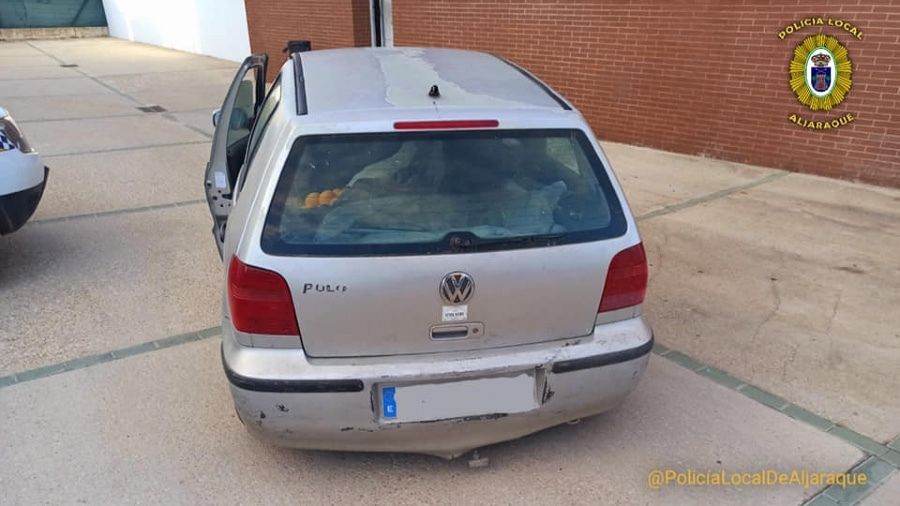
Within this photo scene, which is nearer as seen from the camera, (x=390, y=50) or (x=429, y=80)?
(x=429, y=80)

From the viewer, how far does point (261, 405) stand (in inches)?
87.8

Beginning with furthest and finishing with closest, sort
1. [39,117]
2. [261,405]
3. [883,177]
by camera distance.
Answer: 1. [39,117]
2. [883,177]
3. [261,405]

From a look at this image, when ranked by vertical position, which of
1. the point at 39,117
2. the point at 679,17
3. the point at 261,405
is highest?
the point at 679,17

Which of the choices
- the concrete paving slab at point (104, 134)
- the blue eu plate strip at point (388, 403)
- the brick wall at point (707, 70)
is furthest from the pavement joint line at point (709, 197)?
the concrete paving slab at point (104, 134)

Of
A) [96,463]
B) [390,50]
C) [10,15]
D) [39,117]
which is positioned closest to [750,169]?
[390,50]

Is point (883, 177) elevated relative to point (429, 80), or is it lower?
lower

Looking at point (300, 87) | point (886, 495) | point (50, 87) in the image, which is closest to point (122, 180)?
point (300, 87)

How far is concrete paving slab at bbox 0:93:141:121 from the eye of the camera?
10125 millimetres

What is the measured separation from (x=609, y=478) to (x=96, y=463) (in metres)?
2.04

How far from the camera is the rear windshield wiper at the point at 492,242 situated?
2.19 meters

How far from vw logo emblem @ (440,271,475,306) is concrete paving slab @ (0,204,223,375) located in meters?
2.08

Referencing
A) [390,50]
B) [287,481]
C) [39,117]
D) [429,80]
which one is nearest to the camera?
[287,481]

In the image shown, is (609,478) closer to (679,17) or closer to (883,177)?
(883,177)

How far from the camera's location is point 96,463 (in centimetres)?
256
